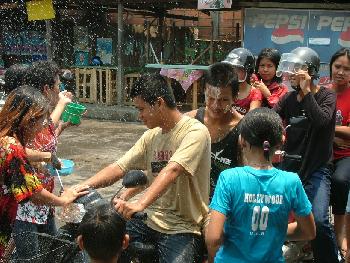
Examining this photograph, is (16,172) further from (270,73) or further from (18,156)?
(270,73)

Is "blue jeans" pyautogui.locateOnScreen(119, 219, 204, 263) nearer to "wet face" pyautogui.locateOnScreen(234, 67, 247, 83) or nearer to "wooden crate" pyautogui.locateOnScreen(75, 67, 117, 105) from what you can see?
"wet face" pyautogui.locateOnScreen(234, 67, 247, 83)

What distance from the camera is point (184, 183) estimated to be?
3.17 meters

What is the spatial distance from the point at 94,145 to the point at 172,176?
26.4 feet

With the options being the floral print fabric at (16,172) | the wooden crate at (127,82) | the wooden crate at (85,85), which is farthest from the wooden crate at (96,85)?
the floral print fabric at (16,172)

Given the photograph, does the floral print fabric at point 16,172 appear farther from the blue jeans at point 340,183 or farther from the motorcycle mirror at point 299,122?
the blue jeans at point 340,183

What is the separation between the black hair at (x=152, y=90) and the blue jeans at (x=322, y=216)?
144 cm

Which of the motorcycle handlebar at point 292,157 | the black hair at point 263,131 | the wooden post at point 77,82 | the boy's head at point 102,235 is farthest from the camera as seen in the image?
the wooden post at point 77,82

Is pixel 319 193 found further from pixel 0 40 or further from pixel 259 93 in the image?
pixel 0 40

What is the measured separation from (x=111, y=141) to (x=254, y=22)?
466 centimetres

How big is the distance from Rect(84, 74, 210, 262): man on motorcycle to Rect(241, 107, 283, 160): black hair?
1.71 feet

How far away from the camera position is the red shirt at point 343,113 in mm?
4270

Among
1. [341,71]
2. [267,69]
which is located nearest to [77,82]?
[267,69]

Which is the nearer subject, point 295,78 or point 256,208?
point 256,208

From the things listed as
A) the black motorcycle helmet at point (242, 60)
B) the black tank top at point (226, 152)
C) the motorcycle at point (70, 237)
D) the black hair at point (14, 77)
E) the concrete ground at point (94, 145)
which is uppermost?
the black motorcycle helmet at point (242, 60)
